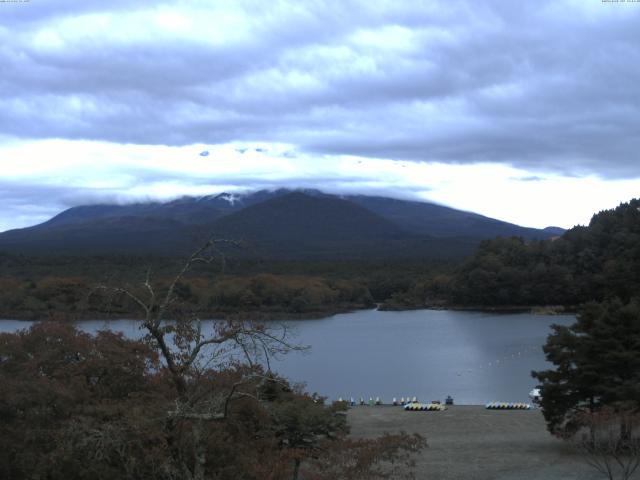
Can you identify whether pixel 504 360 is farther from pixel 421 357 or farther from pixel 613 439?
pixel 613 439

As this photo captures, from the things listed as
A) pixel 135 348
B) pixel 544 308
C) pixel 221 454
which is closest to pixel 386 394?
pixel 135 348

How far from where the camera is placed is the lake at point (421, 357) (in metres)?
27.7

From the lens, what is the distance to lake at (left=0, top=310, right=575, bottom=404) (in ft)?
90.8

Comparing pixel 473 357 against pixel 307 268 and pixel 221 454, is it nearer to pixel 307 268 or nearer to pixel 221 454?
pixel 221 454

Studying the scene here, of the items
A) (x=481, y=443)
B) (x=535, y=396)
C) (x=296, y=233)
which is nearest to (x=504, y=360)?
(x=535, y=396)

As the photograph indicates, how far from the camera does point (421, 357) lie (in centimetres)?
3512

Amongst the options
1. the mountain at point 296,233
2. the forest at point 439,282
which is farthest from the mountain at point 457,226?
the forest at point 439,282

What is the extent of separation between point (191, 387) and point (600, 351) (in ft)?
32.7

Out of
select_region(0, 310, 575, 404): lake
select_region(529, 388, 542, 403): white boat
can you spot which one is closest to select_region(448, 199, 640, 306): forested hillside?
select_region(0, 310, 575, 404): lake

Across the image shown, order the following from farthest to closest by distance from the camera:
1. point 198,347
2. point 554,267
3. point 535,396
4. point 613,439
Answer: point 554,267 → point 535,396 → point 613,439 → point 198,347

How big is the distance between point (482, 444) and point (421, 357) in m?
18.7

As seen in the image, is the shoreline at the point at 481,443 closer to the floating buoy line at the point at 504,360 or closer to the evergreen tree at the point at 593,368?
the evergreen tree at the point at 593,368

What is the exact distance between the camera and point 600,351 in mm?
14438

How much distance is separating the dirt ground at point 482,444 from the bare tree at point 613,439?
1.29 feet
